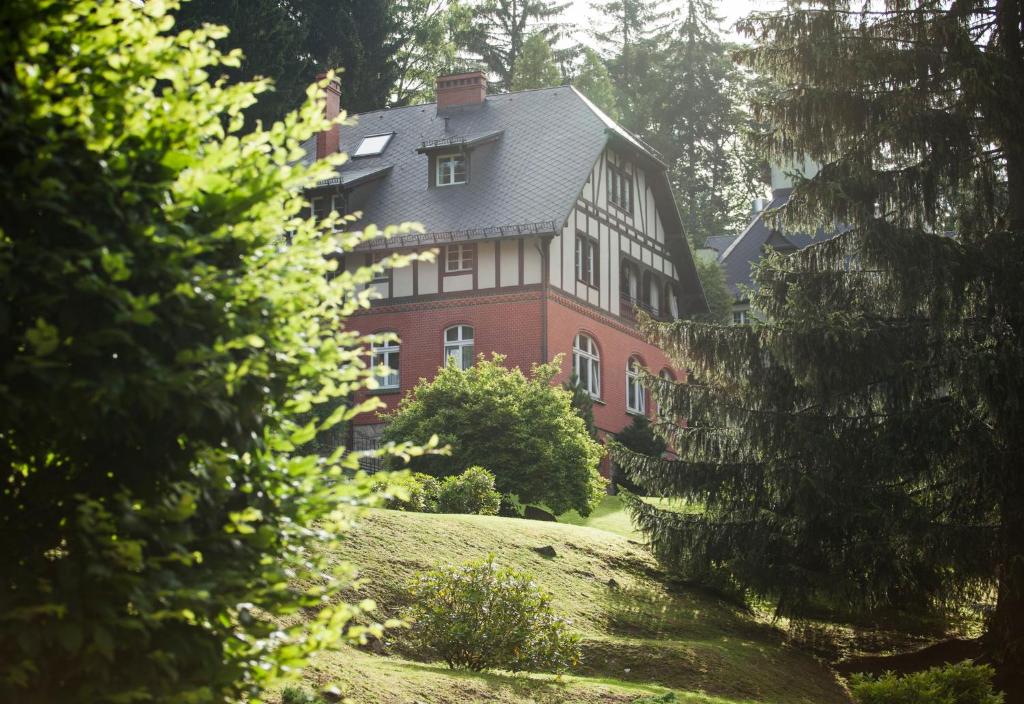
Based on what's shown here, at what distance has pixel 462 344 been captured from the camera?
33.7m

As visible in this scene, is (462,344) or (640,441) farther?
(462,344)

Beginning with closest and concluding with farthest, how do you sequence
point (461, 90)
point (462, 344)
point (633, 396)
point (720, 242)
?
point (462, 344) < point (633, 396) < point (461, 90) < point (720, 242)

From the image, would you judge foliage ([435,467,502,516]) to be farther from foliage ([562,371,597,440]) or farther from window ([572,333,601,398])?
window ([572,333,601,398])

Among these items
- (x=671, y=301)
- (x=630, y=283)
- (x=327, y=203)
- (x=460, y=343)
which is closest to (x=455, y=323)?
(x=460, y=343)

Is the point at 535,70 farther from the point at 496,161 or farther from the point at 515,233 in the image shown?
the point at 515,233

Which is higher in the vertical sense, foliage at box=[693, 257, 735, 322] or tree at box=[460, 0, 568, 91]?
tree at box=[460, 0, 568, 91]

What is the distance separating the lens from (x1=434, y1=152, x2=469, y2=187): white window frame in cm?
3562

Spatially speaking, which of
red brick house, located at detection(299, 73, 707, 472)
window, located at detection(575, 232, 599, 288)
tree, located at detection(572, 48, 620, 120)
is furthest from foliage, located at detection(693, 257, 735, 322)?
tree, located at detection(572, 48, 620, 120)

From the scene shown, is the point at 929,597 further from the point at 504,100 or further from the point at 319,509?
the point at 504,100

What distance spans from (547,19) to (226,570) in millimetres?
55615

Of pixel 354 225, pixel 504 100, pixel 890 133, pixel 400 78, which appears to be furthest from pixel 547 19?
pixel 890 133

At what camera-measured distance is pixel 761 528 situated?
16922 mm

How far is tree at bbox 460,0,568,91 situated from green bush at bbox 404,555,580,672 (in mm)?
45517

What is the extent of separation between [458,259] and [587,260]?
3620 millimetres
